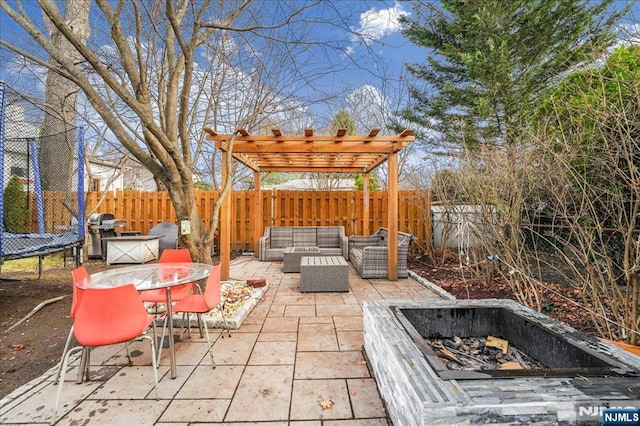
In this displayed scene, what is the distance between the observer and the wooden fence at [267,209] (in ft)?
28.4

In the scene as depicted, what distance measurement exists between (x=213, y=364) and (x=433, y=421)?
1.90 m

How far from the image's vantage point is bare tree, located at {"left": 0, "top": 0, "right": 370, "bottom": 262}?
2.92 m

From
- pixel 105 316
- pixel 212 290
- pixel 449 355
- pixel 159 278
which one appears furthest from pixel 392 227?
pixel 105 316

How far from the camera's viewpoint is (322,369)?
2.46 metres

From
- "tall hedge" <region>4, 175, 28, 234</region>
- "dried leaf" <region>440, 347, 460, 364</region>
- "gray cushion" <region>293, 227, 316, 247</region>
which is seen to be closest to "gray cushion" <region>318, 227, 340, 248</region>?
"gray cushion" <region>293, 227, 316, 247</region>

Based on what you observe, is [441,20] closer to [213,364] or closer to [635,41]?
[635,41]

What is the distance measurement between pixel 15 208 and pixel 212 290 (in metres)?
8.27

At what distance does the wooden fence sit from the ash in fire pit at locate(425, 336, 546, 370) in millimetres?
6297

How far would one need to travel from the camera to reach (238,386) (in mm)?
2215

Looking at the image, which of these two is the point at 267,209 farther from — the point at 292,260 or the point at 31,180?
the point at 31,180

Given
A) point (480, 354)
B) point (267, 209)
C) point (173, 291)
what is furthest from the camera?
point (267, 209)

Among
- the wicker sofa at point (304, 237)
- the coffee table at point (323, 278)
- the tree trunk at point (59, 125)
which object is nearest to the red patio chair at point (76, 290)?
the coffee table at point (323, 278)

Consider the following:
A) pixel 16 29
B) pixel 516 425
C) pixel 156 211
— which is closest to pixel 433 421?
pixel 516 425

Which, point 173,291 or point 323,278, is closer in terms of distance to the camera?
point 173,291
